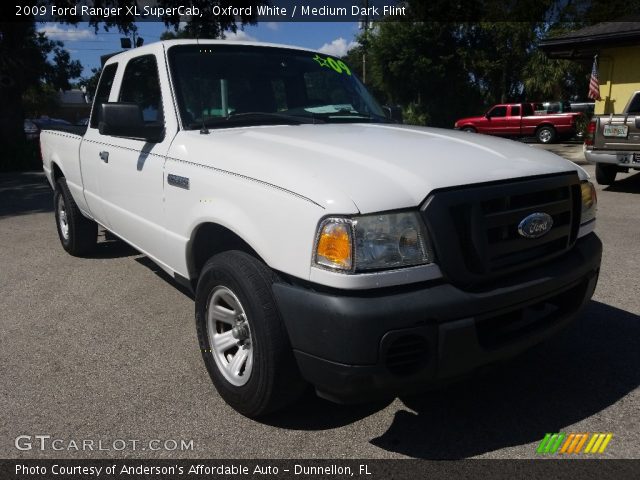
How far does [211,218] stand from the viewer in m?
2.65

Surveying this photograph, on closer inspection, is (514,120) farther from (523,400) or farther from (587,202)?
(523,400)

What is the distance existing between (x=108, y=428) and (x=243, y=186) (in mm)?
1370

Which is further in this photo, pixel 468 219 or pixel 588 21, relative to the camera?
pixel 588 21

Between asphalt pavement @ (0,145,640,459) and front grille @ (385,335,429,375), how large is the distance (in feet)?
1.29

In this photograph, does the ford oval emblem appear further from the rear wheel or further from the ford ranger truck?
the rear wheel

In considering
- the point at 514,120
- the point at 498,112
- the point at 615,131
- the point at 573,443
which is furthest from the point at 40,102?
the point at 573,443

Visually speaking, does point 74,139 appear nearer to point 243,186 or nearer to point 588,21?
point 243,186

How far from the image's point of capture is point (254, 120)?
3.30 m

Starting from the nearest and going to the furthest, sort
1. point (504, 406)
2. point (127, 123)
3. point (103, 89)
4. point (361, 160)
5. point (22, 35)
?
point (361, 160) → point (504, 406) → point (127, 123) → point (103, 89) → point (22, 35)

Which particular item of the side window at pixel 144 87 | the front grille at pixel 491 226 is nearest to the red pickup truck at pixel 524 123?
the side window at pixel 144 87

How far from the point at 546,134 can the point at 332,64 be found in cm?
2179

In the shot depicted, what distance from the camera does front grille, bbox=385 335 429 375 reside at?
6.73 feet

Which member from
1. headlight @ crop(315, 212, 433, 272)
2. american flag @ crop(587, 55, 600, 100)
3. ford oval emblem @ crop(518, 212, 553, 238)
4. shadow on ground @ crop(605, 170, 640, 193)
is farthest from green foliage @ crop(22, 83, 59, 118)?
ford oval emblem @ crop(518, 212, 553, 238)

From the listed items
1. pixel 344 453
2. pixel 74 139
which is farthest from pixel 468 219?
pixel 74 139
